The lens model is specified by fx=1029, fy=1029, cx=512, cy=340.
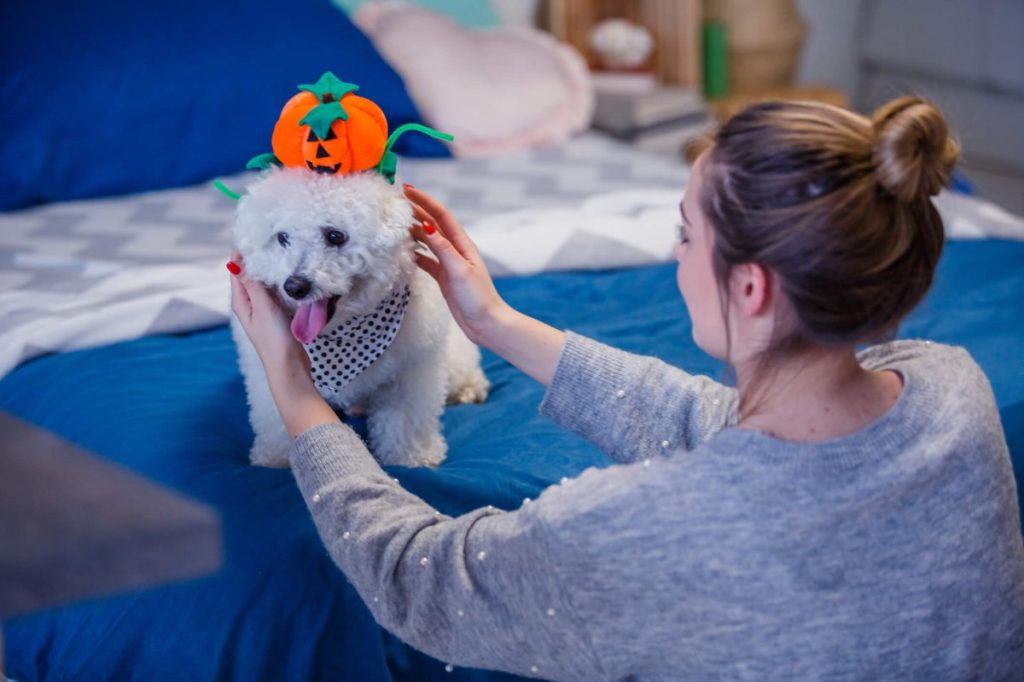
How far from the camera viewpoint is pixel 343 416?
1.37 m

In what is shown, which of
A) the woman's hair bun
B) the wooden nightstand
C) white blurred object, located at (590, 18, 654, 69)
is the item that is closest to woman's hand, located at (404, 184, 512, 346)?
the woman's hair bun

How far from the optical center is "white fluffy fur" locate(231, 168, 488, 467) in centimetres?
109

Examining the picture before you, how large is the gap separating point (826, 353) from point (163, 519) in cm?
78

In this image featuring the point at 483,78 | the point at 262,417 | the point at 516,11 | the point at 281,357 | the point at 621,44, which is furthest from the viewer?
the point at 516,11

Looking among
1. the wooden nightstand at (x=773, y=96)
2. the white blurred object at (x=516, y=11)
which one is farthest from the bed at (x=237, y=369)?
the white blurred object at (x=516, y=11)

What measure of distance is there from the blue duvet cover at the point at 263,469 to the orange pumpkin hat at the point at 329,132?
0.36 m

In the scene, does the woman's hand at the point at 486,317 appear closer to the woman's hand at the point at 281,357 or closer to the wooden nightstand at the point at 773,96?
the woman's hand at the point at 281,357

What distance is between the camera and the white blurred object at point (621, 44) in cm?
324

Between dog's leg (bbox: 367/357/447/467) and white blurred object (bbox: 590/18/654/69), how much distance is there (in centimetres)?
219

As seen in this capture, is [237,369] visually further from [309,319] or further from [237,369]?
[309,319]

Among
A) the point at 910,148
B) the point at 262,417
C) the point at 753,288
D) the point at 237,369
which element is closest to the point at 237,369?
the point at 237,369

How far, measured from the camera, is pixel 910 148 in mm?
798

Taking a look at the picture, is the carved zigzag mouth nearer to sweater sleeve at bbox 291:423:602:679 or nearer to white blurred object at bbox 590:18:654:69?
sweater sleeve at bbox 291:423:602:679

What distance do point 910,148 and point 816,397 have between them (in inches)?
8.2
